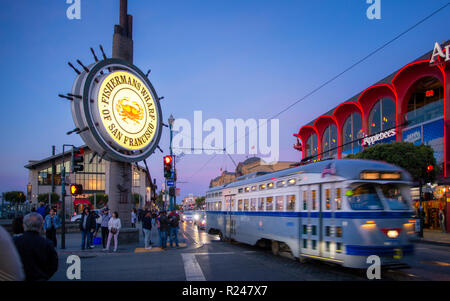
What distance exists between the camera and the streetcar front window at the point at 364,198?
923 centimetres

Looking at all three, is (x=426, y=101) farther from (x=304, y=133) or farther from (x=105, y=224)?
(x=105, y=224)

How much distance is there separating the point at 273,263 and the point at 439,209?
2401cm

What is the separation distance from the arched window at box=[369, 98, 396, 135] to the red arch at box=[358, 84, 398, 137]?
1.35 feet

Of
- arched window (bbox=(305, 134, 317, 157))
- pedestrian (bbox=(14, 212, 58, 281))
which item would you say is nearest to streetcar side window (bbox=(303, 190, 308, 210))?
pedestrian (bbox=(14, 212, 58, 281))

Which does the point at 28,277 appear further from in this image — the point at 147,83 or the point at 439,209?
the point at 439,209

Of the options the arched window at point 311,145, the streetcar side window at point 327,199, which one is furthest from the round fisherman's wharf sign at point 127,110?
the arched window at point 311,145

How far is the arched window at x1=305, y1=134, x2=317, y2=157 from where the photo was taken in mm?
53469

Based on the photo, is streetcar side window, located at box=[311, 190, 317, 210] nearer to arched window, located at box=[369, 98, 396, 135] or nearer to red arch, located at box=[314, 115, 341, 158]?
arched window, located at box=[369, 98, 396, 135]

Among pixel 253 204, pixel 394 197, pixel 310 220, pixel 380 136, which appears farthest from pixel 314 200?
pixel 380 136

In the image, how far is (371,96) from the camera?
128 ft

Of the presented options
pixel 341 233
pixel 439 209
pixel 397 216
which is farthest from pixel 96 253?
pixel 439 209

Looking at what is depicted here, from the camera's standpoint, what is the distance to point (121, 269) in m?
11.0

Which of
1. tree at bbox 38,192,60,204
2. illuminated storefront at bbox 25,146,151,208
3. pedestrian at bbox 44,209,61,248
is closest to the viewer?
pedestrian at bbox 44,209,61,248

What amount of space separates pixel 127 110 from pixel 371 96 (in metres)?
30.3
